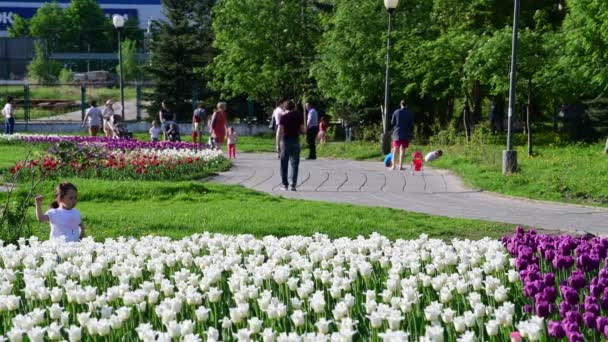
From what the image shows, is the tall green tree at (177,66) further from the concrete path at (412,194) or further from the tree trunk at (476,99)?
the concrete path at (412,194)

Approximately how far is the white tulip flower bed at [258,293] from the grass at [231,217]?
2.81 metres

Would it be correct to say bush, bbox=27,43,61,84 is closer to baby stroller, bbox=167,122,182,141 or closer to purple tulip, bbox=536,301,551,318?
baby stroller, bbox=167,122,182,141

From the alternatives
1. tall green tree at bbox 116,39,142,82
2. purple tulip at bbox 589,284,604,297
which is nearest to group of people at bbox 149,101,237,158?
purple tulip at bbox 589,284,604,297

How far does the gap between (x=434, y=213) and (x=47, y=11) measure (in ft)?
260

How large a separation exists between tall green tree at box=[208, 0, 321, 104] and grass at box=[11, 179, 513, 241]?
2297 centimetres

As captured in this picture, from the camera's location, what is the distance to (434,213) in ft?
48.6

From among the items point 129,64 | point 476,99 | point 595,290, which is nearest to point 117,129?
point 476,99

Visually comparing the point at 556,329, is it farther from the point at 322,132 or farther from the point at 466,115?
the point at 466,115

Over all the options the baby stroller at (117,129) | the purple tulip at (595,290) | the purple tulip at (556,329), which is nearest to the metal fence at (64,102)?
the baby stroller at (117,129)

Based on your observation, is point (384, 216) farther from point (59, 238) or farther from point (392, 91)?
point (392, 91)

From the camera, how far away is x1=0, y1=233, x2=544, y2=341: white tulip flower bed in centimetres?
560

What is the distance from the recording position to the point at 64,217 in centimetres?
955

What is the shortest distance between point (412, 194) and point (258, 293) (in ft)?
35.8

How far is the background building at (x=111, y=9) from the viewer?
10575cm
